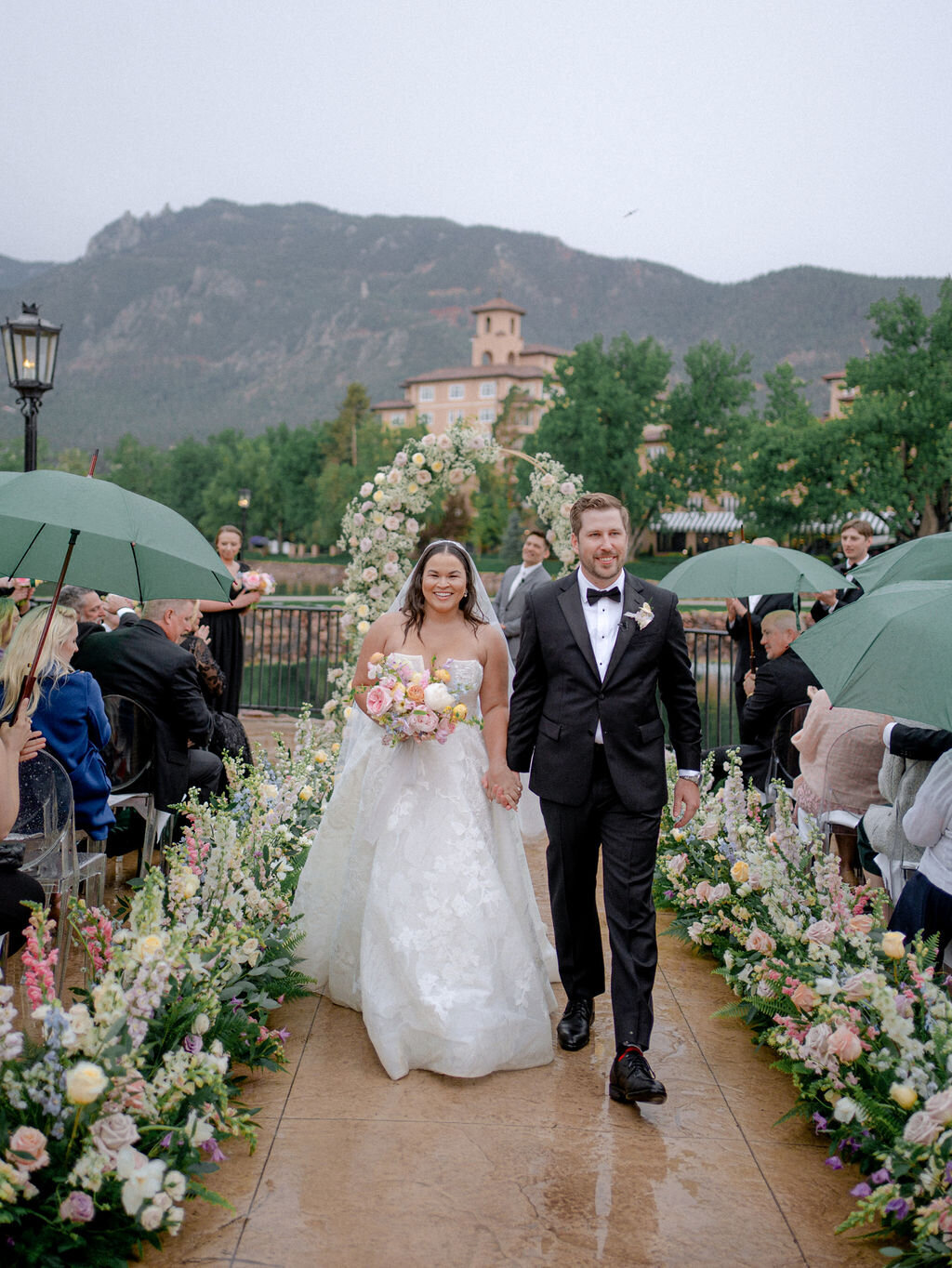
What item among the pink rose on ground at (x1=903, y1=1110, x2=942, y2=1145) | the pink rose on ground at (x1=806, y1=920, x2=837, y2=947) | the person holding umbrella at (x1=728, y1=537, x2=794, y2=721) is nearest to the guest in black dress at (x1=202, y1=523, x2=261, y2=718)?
the person holding umbrella at (x1=728, y1=537, x2=794, y2=721)

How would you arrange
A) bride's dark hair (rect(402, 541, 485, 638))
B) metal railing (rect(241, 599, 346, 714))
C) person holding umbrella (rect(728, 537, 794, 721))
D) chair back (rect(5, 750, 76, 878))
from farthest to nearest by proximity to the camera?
metal railing (rect(241, 599, 346, 714))
person holding umbrella (rect(728, 537, 794, 721))
bride's dark hair (rect(402, 541, 485, 638))
chair back (rect(5, 750, 76, 878))

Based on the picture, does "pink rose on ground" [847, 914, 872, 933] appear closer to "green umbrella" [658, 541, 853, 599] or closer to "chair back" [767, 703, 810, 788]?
"chair back" [767, 703, 810, 788]

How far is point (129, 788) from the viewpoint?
5.70 meters

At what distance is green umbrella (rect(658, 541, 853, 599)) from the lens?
6391mm

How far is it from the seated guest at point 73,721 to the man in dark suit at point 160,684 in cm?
73

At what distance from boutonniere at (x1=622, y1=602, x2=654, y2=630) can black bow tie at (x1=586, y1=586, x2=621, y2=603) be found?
117 mm

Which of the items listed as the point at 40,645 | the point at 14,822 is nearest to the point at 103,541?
the point at 40,645

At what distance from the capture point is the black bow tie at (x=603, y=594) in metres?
3.91

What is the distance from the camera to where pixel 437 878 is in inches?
159

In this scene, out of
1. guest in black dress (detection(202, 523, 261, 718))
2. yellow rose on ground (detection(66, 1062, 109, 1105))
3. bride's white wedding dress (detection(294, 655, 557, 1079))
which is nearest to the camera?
yellow rose on ground (detection(66, 1062, 109, 1105))

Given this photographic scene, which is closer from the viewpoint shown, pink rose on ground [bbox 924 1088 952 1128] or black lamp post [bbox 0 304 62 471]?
pink rose on ground [bbox 924 1088 952 1128]

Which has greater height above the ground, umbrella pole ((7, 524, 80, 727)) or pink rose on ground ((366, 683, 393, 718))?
umbrella pole ((7, 524, 80, 727))

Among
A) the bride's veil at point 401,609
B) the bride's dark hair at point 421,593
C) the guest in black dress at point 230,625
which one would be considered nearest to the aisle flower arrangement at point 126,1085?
the bride's veil at point 401,609

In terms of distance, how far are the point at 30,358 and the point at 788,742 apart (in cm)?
724
